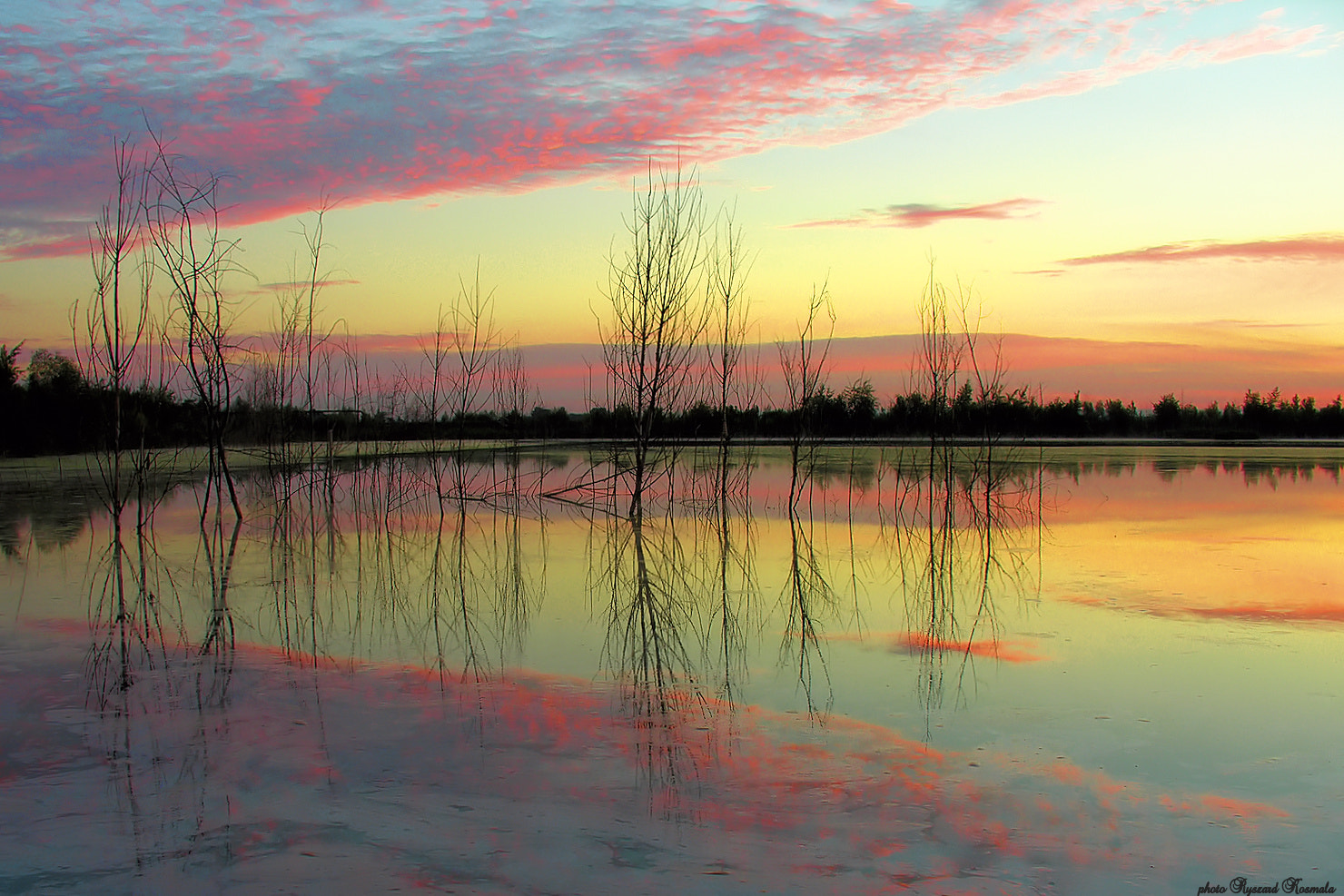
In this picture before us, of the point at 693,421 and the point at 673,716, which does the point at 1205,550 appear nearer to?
the point at 673,716

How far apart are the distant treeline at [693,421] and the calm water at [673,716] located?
9121mm

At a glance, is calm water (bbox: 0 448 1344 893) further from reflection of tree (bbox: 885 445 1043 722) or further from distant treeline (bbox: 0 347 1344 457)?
distant treeline (bbox: 0 347 1344 457)

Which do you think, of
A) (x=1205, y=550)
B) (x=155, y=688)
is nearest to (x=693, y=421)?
(x=1205, y=550)

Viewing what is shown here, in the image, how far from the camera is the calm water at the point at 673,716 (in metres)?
2.45

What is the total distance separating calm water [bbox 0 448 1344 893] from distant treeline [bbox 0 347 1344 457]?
9.12 m

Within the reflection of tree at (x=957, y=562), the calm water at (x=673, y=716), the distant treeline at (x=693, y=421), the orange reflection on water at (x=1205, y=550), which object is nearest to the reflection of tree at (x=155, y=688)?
the calm water at (x=673, y=716)

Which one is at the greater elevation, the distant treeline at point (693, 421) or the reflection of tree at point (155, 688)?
the distant treeline at point (693, 421)

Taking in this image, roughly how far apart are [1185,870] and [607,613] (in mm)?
3497

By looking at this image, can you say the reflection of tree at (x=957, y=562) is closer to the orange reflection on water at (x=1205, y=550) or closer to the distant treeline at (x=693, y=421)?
the orange reflection on water at (x=1205, y=550)

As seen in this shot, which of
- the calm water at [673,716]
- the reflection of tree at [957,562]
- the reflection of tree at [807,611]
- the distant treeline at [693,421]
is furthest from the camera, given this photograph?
the distant treeline at [693,421]

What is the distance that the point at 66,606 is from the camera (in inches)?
219

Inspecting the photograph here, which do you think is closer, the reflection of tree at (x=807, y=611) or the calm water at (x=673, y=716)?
the calm water at (x=673, y=716)

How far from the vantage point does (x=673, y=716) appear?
11.8ft

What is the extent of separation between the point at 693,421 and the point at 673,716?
24811 millimetres
